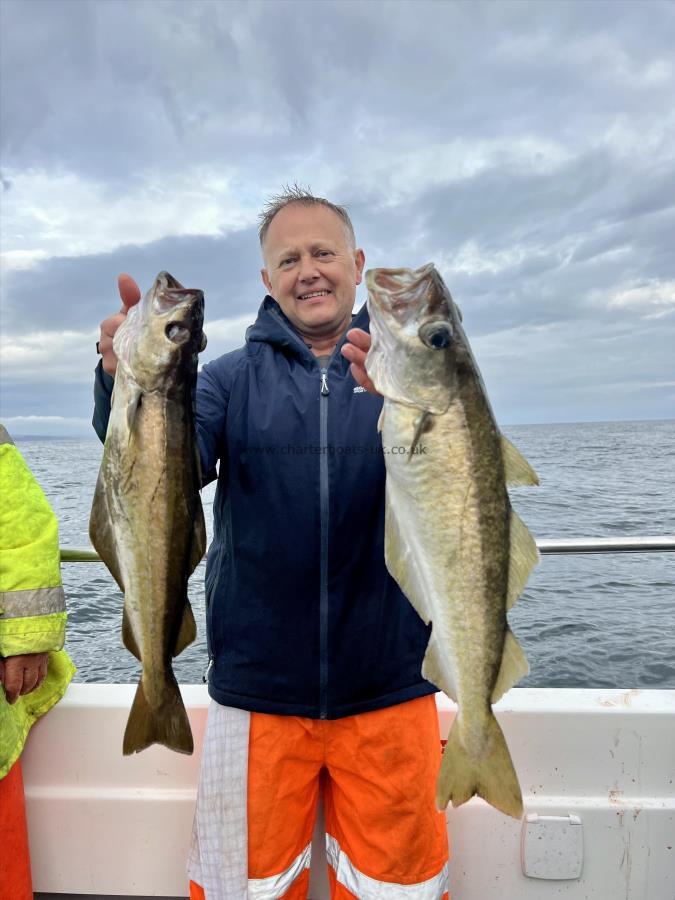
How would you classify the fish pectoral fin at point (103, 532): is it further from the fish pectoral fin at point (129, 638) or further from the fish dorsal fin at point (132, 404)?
the fish dorsal fin at point (132, 404)

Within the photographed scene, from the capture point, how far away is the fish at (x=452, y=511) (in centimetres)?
214

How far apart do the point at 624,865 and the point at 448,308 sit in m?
2.95

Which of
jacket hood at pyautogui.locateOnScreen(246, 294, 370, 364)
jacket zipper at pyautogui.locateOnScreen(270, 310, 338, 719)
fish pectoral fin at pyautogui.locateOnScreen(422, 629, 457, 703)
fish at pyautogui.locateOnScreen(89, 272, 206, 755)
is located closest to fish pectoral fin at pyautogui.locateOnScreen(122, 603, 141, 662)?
fish at pyautogui.locateOnScreen(89, 272, 206, 755)

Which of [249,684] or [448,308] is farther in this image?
[249,684]

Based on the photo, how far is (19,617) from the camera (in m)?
2.75

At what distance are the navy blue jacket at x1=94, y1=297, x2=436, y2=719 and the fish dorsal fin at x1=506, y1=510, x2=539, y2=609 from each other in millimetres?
658

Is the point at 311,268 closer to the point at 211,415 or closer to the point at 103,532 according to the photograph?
the point at 211,415

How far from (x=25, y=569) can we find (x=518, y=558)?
6.69ft

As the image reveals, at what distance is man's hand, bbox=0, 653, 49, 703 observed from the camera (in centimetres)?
277

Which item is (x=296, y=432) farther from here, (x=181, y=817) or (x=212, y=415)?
(x=181, y=817)

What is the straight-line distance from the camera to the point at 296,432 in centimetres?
278

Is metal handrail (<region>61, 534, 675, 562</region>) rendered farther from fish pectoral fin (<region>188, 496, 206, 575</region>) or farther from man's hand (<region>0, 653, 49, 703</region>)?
fish pectoral fin (<region>188, 496, 206, 575</region>)

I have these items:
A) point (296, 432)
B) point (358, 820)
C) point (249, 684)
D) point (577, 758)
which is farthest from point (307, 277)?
point (577, 758)

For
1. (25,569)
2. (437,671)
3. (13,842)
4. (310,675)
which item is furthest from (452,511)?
(13,842)
